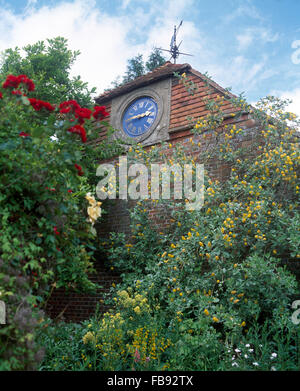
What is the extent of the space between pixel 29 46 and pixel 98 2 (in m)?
2.58

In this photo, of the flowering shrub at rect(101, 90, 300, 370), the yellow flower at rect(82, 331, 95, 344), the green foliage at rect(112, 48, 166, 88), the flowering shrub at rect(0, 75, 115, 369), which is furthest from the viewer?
the green foliage at rect(112, 48, 166, 88)

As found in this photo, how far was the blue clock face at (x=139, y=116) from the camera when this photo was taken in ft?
23.0

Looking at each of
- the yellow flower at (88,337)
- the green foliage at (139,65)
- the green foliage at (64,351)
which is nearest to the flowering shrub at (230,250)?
the yellow flower at (88,337)

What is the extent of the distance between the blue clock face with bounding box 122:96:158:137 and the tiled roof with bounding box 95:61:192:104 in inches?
12.4

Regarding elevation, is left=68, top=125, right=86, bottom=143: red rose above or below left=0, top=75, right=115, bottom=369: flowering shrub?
above

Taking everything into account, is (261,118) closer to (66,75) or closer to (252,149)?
(252,149)

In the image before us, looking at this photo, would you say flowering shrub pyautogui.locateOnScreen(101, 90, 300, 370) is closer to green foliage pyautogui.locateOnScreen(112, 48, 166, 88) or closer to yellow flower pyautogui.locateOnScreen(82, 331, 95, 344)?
yellow flower pyautogui.locateOnScreen(82, 331, 95, 344)

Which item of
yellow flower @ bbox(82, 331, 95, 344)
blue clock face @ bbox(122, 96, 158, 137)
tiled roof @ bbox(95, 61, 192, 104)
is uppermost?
tiled roof @ bbox(95, 61, 192, 104)

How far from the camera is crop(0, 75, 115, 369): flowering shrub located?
189cm

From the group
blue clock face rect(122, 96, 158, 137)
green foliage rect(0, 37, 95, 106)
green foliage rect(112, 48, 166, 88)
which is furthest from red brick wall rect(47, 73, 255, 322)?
green foliage rect(112, 48, 166, 88)

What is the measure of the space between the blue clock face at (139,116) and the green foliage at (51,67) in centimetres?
109

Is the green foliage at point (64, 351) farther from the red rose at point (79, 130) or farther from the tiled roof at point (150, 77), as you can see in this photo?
the tiled roof at point (150, 77)
